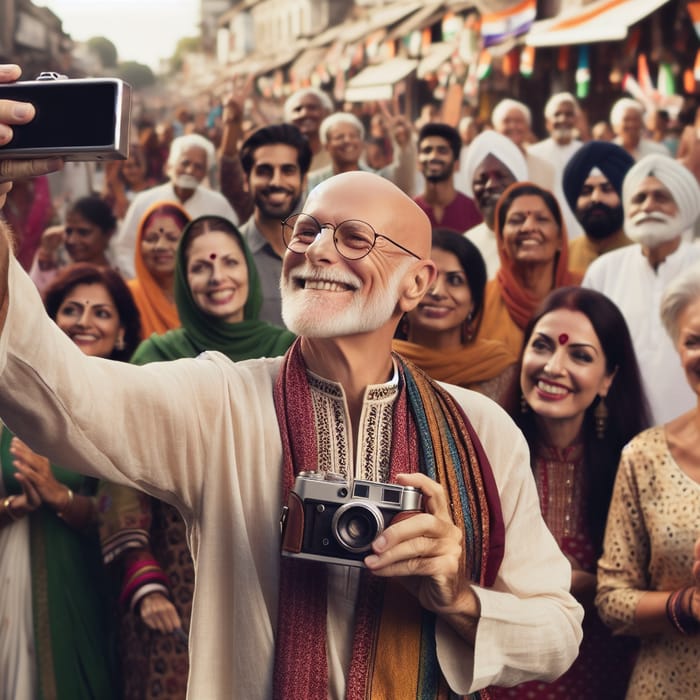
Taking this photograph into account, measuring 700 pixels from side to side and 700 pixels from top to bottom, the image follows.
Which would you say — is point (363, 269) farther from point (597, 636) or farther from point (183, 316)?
point (183, 316)

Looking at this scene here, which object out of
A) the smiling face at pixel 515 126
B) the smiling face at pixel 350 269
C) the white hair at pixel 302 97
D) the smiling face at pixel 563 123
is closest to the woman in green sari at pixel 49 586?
the smiling face at pixel 350 269

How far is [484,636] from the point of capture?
2.08m

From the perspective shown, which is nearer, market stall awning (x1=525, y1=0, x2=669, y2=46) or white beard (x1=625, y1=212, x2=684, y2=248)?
white beard (x1=625, y1=212, x2=684, y2=248)

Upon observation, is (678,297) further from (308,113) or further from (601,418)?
(308,113)

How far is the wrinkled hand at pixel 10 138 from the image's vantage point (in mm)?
1669

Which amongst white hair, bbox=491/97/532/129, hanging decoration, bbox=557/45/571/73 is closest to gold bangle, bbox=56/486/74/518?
white hair, bbox=491/97/532/129

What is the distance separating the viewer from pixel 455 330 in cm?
402

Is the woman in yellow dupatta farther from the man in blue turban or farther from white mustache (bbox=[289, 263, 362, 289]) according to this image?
white mustache (bbox=[289, 263, 362, 289])

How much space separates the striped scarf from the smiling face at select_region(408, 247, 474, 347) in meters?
1.68

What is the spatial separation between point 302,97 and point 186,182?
754 mm

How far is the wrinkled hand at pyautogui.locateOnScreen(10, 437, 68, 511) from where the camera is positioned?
11.4ft

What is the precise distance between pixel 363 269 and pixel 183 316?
1924mm

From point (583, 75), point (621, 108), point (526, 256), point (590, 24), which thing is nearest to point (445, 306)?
point (526, 256)

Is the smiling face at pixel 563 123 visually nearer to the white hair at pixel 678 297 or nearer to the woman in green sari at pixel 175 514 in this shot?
the woman in green sari at pixel 175 514
